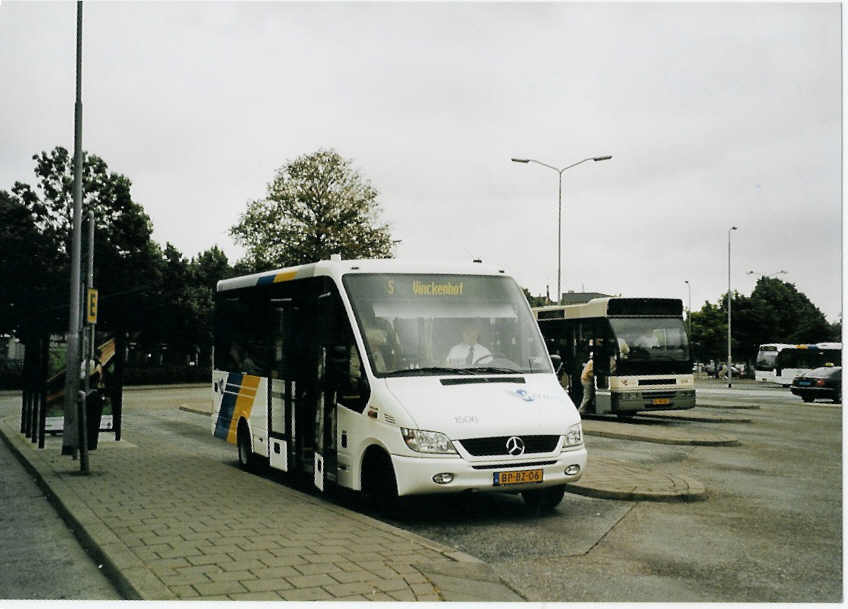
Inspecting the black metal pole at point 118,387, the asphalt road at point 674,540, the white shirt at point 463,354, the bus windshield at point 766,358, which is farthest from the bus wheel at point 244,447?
the bus windshield at point 766,358

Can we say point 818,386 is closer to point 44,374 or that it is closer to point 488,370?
point 44,374

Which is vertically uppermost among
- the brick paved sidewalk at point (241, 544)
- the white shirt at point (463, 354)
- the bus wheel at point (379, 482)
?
the white shirt at point (463, 354)

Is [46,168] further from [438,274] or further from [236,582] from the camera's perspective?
[236,582]

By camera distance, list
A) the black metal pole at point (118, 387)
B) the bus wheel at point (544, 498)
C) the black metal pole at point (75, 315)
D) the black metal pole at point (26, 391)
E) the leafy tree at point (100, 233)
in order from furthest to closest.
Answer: the leafy tree at point (100, 233)
the black metal pole at point (26, 391)
the black metal pole at point (118, 387)
the black metal pole at point (75, 315)
the bus wheel at point (544, 498)

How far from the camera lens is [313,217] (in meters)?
50.7

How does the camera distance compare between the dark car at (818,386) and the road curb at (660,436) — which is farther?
the dark car at (818,386)

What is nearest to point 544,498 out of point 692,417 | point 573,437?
point 573,437

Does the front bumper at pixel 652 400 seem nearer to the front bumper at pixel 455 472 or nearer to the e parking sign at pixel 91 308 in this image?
the e parking sign at pixel 91 308

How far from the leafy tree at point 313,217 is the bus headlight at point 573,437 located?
134 ft

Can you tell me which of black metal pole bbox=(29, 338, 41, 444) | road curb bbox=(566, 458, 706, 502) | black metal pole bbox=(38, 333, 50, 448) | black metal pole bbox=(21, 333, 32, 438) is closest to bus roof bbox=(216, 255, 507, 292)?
road curb bbox=(566, 458, 706, 502)

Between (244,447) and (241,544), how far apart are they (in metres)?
5.56

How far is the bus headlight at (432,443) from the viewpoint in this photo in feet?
25.7

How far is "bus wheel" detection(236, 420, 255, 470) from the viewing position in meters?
11.9

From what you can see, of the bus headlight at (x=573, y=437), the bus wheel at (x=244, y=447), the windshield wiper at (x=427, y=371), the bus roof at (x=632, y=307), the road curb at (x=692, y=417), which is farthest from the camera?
the road curb at (x=692, y=417)
